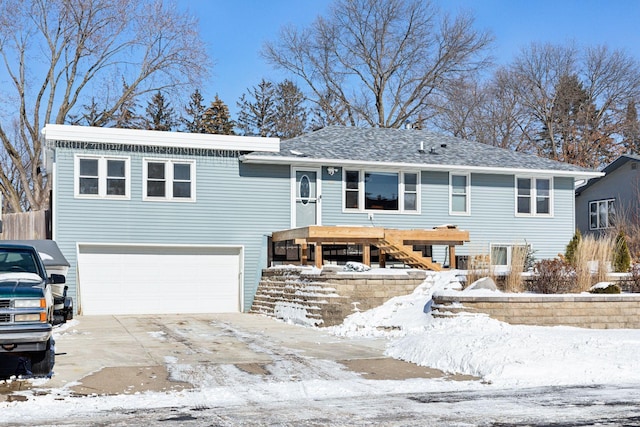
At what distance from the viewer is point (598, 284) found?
16.5 meters

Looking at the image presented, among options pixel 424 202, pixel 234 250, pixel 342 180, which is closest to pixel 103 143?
pixel 234 250

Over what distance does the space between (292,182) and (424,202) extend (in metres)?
4.54

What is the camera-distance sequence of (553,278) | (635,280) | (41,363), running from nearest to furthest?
1. (41,363)
2. (553,278)
3. (635,280)

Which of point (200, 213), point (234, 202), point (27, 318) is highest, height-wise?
point (234, 202)

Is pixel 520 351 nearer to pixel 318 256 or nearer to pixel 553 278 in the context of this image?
pixel 553 278

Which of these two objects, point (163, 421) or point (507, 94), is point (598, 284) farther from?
point (507, 94)

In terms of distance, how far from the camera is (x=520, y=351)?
11711mm

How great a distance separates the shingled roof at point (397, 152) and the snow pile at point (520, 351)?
9143 mm

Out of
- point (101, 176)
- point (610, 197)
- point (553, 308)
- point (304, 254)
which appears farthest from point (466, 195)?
point (610, 197)

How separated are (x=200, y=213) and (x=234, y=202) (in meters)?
1.13

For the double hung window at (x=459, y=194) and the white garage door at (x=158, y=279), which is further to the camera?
the double hung window at (x=459, y=194)

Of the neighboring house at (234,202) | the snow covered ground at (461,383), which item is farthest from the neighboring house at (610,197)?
the snow covered ground at (461,383)

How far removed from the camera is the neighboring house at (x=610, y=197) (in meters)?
33.3

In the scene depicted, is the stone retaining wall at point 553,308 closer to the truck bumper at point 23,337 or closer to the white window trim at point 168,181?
the truck bumper at point 23,337
